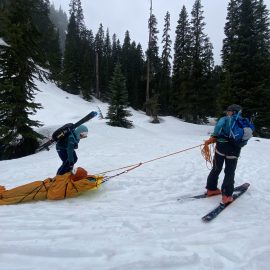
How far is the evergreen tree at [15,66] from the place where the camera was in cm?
1300

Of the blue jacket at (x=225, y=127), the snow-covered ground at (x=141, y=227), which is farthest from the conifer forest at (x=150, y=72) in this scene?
the blue jacket at (x=225, y=127)

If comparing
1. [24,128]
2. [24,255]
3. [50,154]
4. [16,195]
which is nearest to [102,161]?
[50,154]

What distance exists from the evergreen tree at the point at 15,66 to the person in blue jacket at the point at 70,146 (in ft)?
24.1

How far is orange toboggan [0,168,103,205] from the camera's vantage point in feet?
19.7

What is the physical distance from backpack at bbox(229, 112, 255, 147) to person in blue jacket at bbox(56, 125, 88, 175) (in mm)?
3367

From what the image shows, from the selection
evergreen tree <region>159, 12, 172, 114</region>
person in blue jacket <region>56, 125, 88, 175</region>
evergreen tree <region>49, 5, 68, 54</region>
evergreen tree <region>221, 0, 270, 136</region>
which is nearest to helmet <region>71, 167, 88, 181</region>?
person in blue jacket <region>56, 125, 88, 175</region>

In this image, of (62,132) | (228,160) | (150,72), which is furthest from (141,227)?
(150,72)

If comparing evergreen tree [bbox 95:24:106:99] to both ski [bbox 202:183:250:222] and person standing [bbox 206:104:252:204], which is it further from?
person standing [bbox 206:104:252:204]

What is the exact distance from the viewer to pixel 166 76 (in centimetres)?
4488

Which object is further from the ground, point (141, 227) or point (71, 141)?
point (71, 141)

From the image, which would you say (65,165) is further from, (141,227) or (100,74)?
(100,74)

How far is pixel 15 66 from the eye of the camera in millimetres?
13703

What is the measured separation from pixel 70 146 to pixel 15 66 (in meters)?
8.81

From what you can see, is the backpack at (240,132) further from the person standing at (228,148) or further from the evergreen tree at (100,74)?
the evergreen tree at (100,74)
